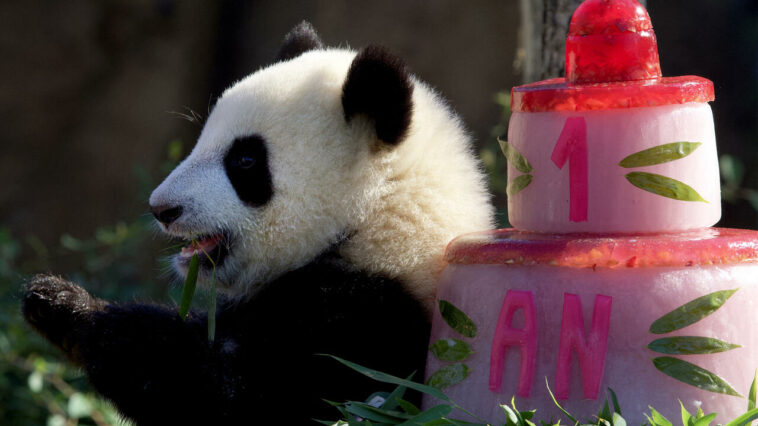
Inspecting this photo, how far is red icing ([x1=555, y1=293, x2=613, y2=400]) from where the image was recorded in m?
1.09

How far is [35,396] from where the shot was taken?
8.29 ft

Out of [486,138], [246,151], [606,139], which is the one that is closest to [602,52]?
[606,139]

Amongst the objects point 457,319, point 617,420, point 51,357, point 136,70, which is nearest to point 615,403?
point 617,420

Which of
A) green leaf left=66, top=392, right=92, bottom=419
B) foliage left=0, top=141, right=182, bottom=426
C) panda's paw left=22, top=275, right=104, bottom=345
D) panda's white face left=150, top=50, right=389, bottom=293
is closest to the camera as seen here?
panda's white face left=150, top=50, right=389, bottom=293

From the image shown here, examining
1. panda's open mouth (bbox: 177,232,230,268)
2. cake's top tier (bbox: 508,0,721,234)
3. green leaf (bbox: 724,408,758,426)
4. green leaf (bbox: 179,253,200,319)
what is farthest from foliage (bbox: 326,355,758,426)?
panda's open mouth (bbox: 177,232,230,268)

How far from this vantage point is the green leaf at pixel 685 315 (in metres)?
1.08

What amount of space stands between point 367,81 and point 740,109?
2.89 m

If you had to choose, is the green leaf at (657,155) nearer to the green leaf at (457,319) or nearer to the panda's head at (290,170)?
the green leaf at (457,319)

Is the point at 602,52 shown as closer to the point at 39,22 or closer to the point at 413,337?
the point at 413,337

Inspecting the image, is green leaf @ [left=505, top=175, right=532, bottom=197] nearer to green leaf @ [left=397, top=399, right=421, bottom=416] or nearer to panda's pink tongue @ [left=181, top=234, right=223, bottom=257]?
green leaf @ [left=397, top=399, right=421, bottom=416]

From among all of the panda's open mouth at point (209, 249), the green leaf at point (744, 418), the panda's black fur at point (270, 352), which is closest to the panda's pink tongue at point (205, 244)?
the panda's open mouth at point (209, 249)

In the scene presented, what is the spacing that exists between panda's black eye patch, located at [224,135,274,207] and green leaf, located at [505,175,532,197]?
0.48 metres

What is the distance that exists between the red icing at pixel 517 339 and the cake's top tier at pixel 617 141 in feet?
0.42

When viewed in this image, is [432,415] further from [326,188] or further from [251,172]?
[251,172]
